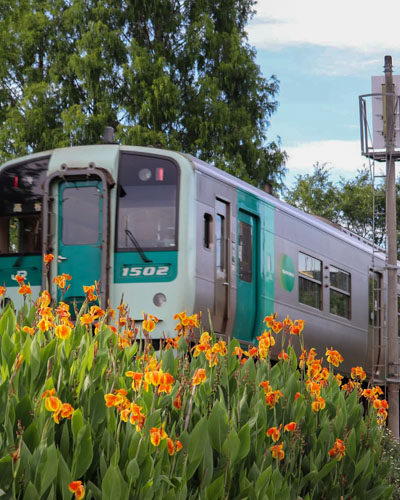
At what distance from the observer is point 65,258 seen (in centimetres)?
1173

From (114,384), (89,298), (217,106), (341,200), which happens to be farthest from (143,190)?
(341,200)

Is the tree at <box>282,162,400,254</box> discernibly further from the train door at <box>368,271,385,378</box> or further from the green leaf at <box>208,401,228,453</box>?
the green leaf at <box>208,401,228,453</box>

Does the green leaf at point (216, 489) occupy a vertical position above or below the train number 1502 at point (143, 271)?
below

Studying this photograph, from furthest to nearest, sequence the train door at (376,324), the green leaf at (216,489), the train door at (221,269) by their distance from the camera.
→ the train door at (376,324) < the train door at (221,269) < the green leaf at (216,489)

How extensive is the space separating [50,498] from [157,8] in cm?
2688

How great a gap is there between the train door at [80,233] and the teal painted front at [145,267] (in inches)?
9.6

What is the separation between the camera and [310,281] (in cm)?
1468

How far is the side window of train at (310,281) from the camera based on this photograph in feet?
47.2

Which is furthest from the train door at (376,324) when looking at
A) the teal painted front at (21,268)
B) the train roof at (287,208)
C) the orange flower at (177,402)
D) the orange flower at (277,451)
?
the orange flower at (177,402)

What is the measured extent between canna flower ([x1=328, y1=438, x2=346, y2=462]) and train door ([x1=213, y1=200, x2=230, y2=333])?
258 inches

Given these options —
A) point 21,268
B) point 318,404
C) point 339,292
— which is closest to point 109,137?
point 21,268

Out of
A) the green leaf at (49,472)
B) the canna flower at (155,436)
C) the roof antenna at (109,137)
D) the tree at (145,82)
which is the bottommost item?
the green leaf at (49,472)

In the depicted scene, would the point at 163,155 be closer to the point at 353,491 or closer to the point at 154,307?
the point at 154,307

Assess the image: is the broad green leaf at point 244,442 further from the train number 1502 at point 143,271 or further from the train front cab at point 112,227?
the train number 1502 at point 143,271
